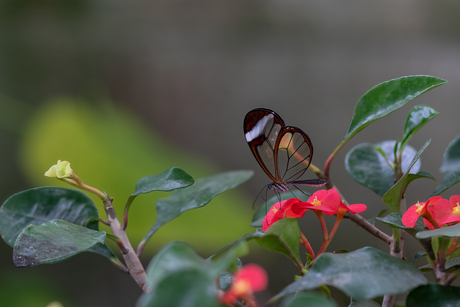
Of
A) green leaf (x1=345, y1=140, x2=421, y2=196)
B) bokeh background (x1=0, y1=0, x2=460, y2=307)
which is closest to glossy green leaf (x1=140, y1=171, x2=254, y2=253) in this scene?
green leaf (x1=345, y1=140, x2=421, y2=196)

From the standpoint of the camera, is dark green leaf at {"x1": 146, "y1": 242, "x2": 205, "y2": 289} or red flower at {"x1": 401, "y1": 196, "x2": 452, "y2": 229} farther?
red flower at {"x1": 401, "y1": 196, "x2": 452, "y2": 229}

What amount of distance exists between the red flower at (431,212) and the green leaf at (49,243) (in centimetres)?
29

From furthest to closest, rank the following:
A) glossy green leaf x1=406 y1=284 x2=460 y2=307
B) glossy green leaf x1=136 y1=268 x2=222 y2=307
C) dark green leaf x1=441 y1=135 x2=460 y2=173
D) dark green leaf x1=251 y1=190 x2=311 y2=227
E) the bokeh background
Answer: the bokeh background < dark green leaf x1=251 y1=190 x2=311 y2=227 < dark green leaf x1=441 y1=135 x2=460 y2=173 < glossy green leaf x1=406 y1=284 x2=460 y2=307 < glossy green leaf x1=136 y1=268 x2=222 y2=307

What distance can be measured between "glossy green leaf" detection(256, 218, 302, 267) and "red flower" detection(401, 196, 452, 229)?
0.10 metres

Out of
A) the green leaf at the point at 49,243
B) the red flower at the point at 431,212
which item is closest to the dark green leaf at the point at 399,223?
the red flower at the point at 431,212

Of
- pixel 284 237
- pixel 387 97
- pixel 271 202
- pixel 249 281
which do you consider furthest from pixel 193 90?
pixel 249 281

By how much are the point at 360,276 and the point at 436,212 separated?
12cm

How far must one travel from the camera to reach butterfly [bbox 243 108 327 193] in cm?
42

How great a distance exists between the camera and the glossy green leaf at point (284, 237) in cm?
31

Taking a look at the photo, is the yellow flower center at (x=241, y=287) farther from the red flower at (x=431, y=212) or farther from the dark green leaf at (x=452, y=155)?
the dark green leaf at (x=452, y=155)

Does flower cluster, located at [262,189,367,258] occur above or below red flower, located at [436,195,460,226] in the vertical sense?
below

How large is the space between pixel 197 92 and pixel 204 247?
82cm

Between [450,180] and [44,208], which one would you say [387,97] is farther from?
[44,208]

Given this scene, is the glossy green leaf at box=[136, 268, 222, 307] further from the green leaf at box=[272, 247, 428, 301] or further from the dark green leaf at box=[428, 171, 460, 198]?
the dark green leaf at box=[428, 171, 460, 198]
